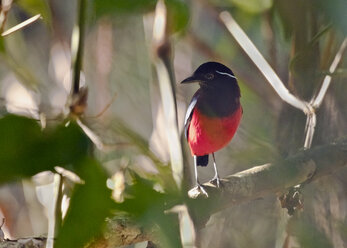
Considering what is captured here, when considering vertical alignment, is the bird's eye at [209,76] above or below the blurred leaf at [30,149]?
above

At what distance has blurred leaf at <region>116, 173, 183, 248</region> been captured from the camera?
161 mm

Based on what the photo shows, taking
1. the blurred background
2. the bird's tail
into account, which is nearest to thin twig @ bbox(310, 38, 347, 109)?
the blurred background

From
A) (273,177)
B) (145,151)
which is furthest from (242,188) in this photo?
(145,151)

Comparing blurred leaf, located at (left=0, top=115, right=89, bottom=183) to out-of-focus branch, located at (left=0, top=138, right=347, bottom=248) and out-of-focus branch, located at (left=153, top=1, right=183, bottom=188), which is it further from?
out-of-focus branch, located at (left=0, top=138, right=347, bottom=248)

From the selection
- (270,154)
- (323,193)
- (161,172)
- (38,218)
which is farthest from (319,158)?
(38,218)

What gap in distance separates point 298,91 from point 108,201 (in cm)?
41

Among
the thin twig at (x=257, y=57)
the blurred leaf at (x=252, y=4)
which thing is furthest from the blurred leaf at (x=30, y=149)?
the thin twig at (x=257, y=57)

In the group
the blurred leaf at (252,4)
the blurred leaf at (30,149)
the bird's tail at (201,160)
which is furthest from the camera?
the bird's tail at (201,160)

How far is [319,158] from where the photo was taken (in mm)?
484

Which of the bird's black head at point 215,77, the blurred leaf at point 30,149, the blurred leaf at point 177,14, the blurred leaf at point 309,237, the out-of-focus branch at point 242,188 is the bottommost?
the blurred leaf at point 309,237

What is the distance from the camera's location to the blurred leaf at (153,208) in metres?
0.16

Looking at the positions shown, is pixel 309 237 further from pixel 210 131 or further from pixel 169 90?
pixel 169 90

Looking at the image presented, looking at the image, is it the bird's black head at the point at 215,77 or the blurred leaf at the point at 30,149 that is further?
the bird's black head at the point at 215,77

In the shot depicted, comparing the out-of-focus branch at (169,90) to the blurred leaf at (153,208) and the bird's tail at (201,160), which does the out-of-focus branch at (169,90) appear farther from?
the bird's tail at (201,160)
